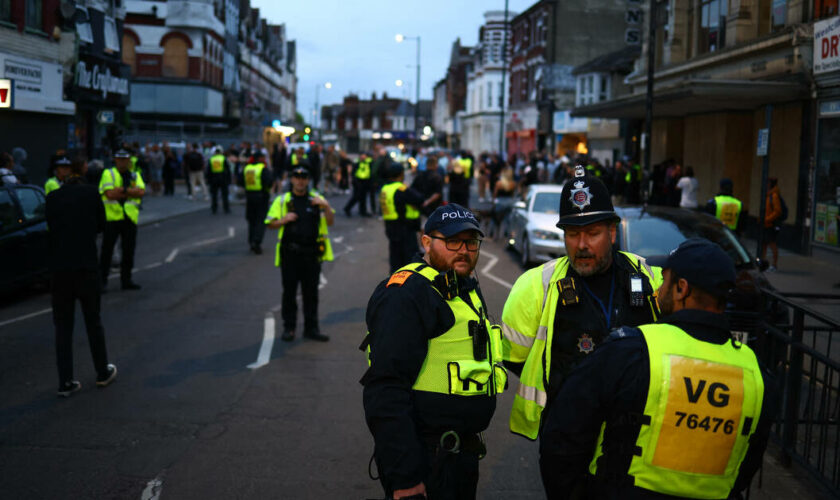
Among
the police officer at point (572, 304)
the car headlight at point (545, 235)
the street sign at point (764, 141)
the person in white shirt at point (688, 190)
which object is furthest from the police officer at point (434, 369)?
the person in white shirt at point (688, 190)

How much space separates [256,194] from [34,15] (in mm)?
11558

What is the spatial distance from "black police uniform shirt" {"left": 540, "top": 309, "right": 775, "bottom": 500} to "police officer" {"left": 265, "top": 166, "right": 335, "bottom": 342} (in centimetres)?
707

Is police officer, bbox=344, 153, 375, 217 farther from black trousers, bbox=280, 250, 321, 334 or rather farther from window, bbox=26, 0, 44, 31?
black trousers, bbox=280, 250, 321, 334

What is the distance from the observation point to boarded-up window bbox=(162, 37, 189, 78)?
5422cm

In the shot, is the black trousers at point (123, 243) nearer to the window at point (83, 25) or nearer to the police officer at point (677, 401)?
the police officer at point (677, 401)

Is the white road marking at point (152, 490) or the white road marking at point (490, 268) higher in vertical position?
the white road marking at point (490, 268)

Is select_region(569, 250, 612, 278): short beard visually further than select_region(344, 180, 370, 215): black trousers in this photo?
No

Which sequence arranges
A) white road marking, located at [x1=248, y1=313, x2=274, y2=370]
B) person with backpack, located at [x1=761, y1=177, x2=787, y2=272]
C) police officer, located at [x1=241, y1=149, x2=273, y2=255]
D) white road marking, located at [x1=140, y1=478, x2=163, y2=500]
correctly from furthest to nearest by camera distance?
police officer, located at [x1=241, y1=149, x2=273, y2=255] → person with backpack, located at [x1=761, y1=177, x2=787, y2=272] → white road marking, located at [x1=248, y1=313, x2=274, y2=370] → white road marking, located at [x1=140, y1=478, x2=163, y2=500]

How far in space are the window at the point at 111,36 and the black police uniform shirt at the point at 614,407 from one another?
32672mm

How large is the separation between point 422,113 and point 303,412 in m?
154

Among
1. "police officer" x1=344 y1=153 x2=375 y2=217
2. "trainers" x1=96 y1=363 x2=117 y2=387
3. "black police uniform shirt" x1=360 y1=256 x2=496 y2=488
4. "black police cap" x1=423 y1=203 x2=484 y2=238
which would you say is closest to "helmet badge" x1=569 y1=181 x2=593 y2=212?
"black police cap" x1=423 y1=203 x2=484 y2=238

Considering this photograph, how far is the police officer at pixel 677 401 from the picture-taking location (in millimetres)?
2941

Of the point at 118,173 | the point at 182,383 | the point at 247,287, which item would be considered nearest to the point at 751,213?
the point at 247,287

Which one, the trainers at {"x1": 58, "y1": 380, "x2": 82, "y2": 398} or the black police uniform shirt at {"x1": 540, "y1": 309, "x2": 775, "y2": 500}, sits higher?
the black police uniform shirt at {"x1": 540, "y1": 309, "x2": 775, "y2": 500}
